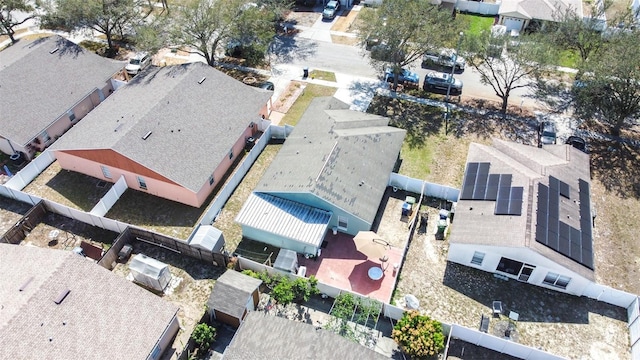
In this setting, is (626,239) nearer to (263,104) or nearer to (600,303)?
(600,303)

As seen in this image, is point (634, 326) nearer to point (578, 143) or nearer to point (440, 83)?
point (578, 143)

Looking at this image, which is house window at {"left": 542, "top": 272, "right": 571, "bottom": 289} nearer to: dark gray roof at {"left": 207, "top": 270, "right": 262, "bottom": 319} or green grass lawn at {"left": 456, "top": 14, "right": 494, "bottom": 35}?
dark gray roof at {"left": 207, "top": 270, "right": 262, "bottom": 319}

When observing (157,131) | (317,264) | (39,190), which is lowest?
(317,264)

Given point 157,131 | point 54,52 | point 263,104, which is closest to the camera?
point 157,131

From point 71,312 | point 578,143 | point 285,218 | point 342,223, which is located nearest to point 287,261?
point 285,218

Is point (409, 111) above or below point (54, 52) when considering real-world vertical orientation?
below

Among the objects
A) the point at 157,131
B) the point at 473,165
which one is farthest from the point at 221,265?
the point at 473,165

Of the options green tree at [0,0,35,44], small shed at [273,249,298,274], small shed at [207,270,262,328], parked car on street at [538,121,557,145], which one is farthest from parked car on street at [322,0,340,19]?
small shed at [207,270,262,328]

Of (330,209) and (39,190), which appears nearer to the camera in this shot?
(330,209)

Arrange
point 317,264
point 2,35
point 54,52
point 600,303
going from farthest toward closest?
point 2,35 → point 54,52 → point 317,264 → point 600,303
